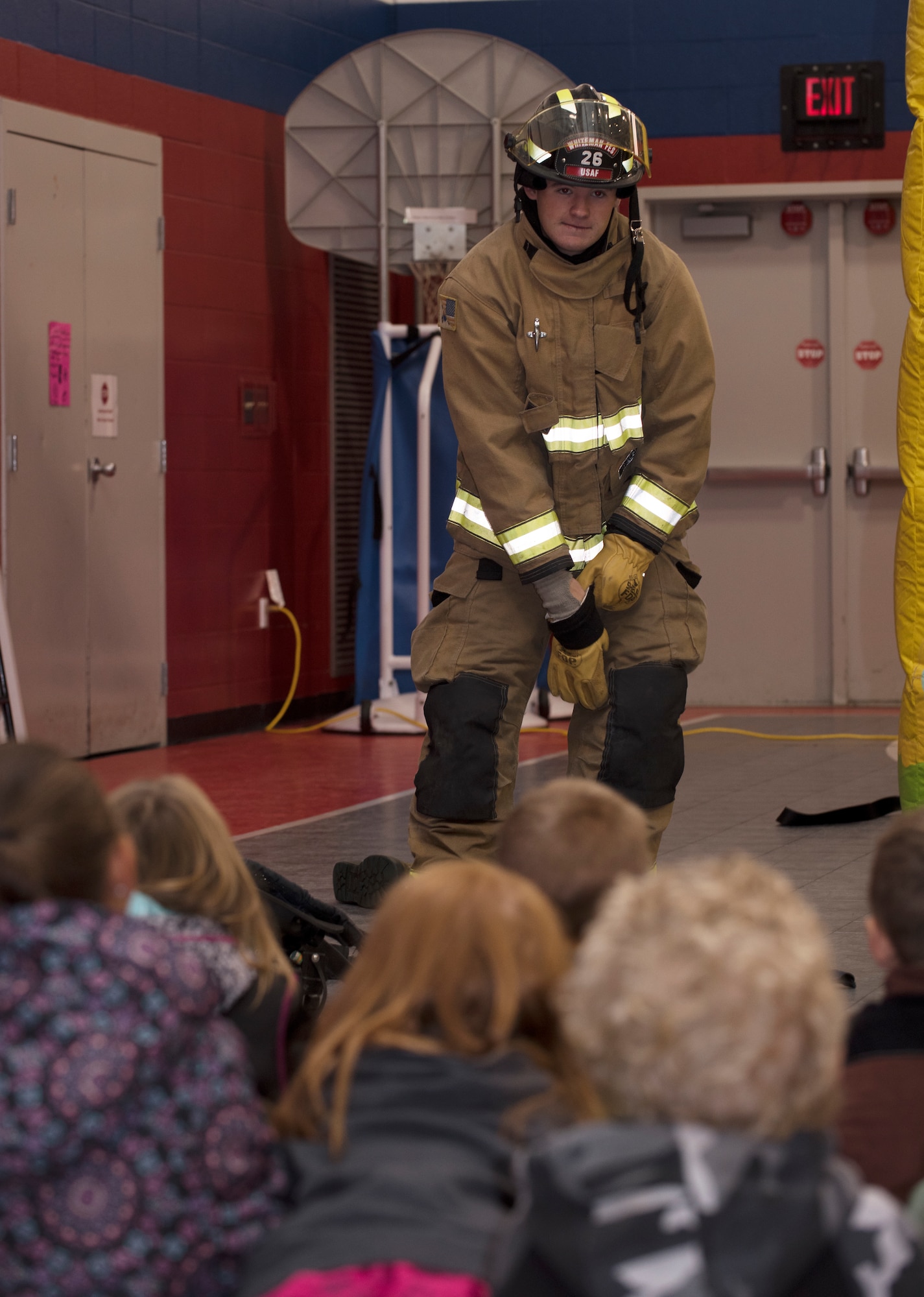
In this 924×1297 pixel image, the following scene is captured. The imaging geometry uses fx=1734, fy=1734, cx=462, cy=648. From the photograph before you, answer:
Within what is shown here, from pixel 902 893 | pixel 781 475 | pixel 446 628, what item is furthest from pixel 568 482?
pixel 781 475

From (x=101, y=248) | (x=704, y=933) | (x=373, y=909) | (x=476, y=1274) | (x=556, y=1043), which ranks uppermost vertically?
(x=101, y=248)

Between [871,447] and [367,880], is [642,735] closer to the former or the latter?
[367,880]

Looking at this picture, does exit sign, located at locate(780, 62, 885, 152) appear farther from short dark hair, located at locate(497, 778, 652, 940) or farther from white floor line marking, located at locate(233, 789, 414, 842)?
short dark hair, located at locate(497, 778, 652, 940)

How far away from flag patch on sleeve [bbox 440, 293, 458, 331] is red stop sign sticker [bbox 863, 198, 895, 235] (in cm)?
575

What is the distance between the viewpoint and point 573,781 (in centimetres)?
216

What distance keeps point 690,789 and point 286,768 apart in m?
1.75

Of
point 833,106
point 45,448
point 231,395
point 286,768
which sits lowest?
point 286,768

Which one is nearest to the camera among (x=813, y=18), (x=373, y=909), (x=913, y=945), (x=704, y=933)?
(x=704, y=933)

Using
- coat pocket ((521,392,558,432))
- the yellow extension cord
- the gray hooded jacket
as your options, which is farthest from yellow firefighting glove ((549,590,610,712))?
the yellow extension cord

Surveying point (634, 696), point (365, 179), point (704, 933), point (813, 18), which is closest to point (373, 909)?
point (634, 696)

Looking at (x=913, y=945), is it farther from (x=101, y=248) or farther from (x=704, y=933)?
(x=101, y=248)

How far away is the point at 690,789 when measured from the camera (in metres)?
6.39

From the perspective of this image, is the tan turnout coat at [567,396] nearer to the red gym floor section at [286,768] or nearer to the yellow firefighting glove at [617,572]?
the yellow firefighting glove at [617,572]

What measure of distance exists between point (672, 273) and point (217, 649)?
4669 mm
